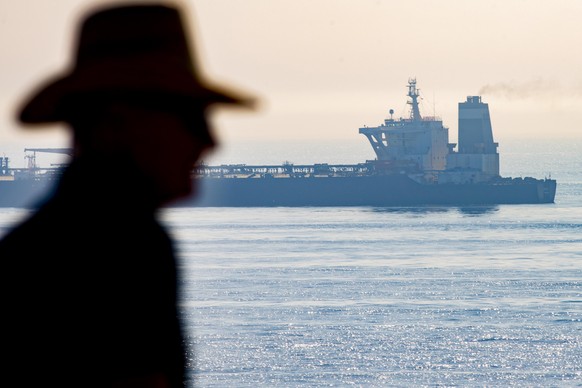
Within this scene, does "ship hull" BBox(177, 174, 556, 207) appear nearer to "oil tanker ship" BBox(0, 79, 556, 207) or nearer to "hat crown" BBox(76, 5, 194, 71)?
"oil tanker ship" BBox(0, 79, 556, 207)

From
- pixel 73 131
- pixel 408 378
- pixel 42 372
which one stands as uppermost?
pixel 73 131

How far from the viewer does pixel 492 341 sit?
22.8m

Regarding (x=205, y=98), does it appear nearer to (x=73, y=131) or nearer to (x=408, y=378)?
(x=73, y=131)

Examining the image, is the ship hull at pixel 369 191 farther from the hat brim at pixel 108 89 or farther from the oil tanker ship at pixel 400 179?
the hat brim at pixel 108 89

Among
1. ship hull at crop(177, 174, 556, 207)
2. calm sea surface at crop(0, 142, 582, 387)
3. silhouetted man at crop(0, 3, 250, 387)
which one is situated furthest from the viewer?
ship hull at crop(177, 174, 556, 207)

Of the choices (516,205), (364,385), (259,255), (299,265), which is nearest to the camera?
(364,385)

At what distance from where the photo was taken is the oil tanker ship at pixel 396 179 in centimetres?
6212

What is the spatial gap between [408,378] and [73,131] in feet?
60.5

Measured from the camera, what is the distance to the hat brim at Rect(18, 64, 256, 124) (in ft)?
3.48

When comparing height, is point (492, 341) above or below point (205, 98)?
below

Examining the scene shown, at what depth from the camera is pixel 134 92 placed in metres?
1.07

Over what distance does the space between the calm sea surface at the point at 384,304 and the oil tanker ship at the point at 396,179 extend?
→ 900 centimetres

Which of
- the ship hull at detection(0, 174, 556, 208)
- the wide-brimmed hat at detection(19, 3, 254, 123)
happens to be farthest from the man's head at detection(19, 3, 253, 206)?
the ship hull at detection(0, 174, 556, 208)

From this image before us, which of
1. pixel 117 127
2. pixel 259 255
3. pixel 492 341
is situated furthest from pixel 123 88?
pixel 259 255
